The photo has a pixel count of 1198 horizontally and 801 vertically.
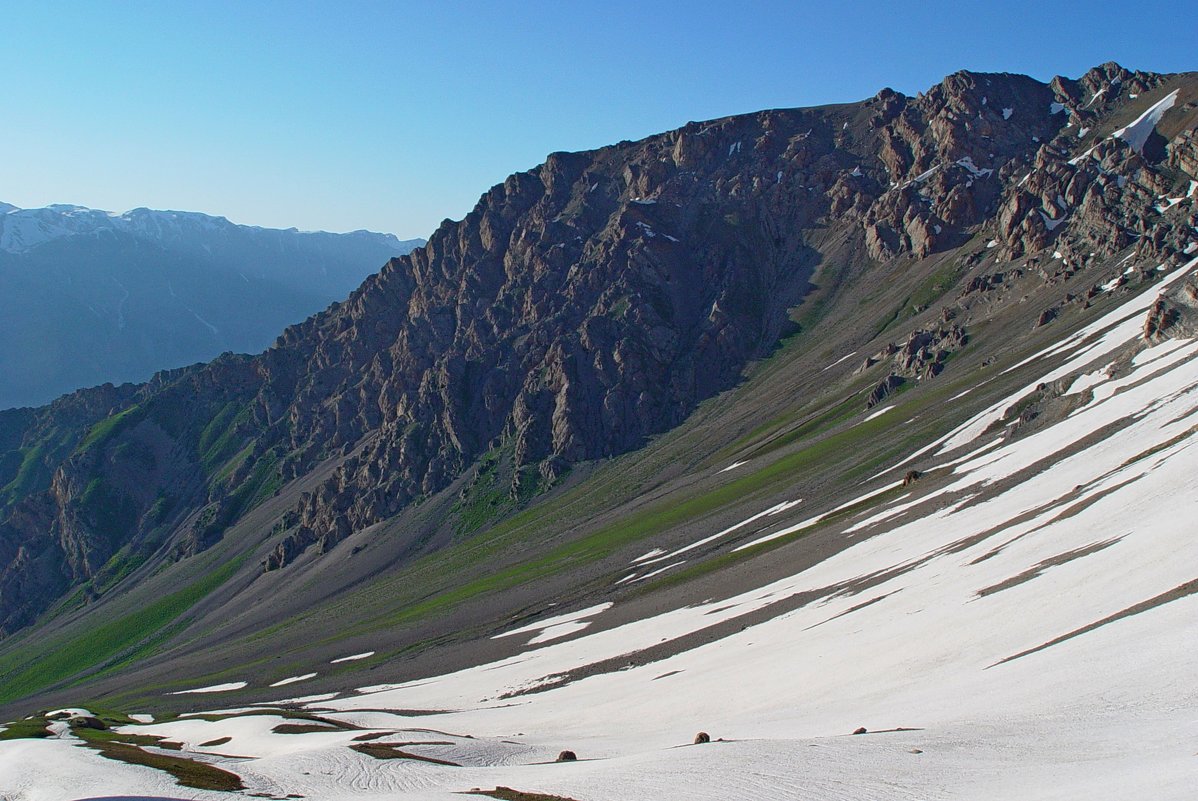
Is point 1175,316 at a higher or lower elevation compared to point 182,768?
higher

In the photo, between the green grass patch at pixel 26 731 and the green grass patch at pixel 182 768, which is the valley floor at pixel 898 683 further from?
the green grass patch at pixel 26 731

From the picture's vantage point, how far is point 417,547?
19188 cm

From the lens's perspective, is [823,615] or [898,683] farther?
[823,615]

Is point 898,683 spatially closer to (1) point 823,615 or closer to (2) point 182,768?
(1) point 823,615

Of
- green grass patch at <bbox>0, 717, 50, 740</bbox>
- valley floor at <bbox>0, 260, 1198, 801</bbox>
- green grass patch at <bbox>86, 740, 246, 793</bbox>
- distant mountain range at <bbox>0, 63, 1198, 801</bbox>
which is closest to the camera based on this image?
valley floor at <bbox>0, 260, 1198, 801</bbox>

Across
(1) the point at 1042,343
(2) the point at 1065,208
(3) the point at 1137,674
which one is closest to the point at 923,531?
(3) the point at 1137,674

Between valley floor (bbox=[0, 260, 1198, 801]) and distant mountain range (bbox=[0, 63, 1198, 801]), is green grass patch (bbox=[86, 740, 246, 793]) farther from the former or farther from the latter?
valley floor (bbox=[0, 260, 1198, 801])

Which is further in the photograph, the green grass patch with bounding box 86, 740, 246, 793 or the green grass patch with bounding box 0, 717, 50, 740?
the green grass patch with bounding box 0, 717, 50, 740

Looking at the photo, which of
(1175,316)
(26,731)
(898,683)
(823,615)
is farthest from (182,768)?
(1175,316)

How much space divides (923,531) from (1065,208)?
151 m

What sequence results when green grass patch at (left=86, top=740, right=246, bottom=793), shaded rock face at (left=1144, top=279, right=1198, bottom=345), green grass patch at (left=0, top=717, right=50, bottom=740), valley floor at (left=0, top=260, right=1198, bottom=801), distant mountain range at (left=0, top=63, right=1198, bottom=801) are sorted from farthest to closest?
shaded rock face at (left=1144, top=279, right=1198, bottom=345) < green grass patch at (left=0, top=717, right=50, bottom=740) < green grass patch at (left=86, top=740, right=246, bottom=793) < distant mountain range at (left=0, top=63, right=1198, bottom=801) < valley floor at (left=0, top=260, right=1198, bottom=801)

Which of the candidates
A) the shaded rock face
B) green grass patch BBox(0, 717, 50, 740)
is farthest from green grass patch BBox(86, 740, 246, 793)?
the shaded rock face

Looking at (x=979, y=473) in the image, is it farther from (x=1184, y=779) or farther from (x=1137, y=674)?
(x=1184, y=779)

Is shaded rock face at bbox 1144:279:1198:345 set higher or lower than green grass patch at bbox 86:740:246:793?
higher
